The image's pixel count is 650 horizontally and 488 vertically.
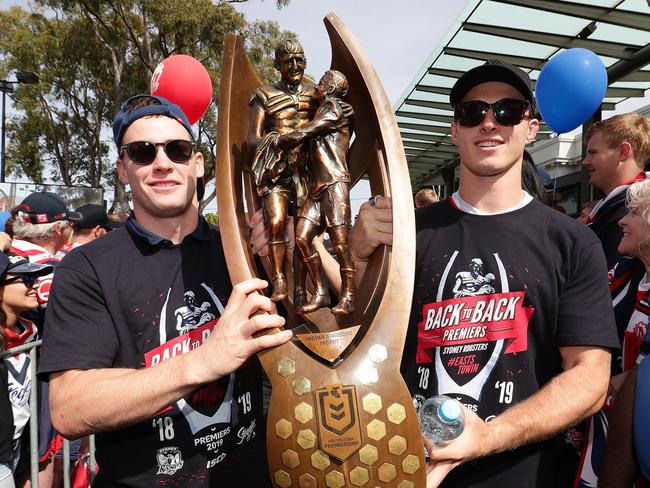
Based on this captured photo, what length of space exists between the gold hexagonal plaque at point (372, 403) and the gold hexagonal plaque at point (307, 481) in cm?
29

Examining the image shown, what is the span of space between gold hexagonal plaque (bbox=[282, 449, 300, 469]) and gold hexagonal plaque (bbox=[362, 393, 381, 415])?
28 centimetres

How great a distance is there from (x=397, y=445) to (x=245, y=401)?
2.35ft

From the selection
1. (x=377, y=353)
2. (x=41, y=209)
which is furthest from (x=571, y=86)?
(x=41, y=209)

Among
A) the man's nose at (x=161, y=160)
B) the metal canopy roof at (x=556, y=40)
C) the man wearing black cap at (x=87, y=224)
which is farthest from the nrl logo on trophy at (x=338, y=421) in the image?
the metal canopy roof at (x=556, y=40)

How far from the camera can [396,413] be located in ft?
5.62

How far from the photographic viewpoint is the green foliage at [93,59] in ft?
57.4

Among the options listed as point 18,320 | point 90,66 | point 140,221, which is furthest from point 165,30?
point 140,221

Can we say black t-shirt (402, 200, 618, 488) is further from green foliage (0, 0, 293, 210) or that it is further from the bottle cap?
green foliage (0, 0, 293, 210)

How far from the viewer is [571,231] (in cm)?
206

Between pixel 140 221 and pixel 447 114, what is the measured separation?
1322cm

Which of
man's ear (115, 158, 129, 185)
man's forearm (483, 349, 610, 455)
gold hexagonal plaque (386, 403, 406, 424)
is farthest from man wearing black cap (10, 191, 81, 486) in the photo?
man's forearm (483, 349, 610, 455)

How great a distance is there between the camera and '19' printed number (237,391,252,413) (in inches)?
83.0

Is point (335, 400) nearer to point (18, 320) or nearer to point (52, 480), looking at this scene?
point (18, 320)

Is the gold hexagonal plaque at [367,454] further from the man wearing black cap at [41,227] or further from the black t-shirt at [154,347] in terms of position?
the man wearing black cap at [41,227]
